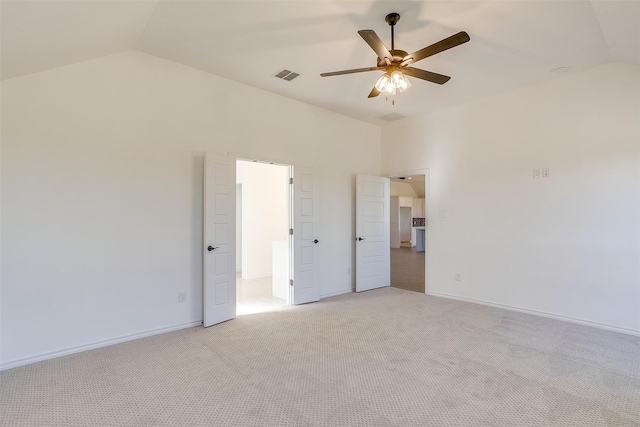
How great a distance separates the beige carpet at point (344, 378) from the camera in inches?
81.2

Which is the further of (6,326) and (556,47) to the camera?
(556,47)

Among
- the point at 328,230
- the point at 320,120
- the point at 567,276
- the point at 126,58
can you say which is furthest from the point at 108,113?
the point at 567,276

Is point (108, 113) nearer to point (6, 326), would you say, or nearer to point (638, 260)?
point (6, 326)

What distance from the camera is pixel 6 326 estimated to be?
2.72 m

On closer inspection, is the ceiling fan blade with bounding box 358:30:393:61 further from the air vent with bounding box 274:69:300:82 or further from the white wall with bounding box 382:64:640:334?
the white wall with bounding box 382:64:640:334

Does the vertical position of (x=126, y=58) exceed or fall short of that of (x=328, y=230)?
it exceeds it

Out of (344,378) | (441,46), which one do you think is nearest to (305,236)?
(344,378)

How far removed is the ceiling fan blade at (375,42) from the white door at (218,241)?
230 cm

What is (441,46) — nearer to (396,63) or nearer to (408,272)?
(396,63)

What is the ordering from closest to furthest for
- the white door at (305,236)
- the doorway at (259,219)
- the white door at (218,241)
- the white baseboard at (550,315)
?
the white baseboard at (550,315) < the white door at (218,241) < the white door at (305,236) < the doorway at (259,219)

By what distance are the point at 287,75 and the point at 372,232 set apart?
10.1 ft

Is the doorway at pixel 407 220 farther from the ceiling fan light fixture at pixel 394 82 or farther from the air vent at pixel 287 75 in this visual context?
the ceiling fan light fixture at pixel 394 82

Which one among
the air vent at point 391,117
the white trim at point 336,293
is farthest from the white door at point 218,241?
the air vent at point 391,117

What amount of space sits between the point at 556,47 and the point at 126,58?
15.1 ft
